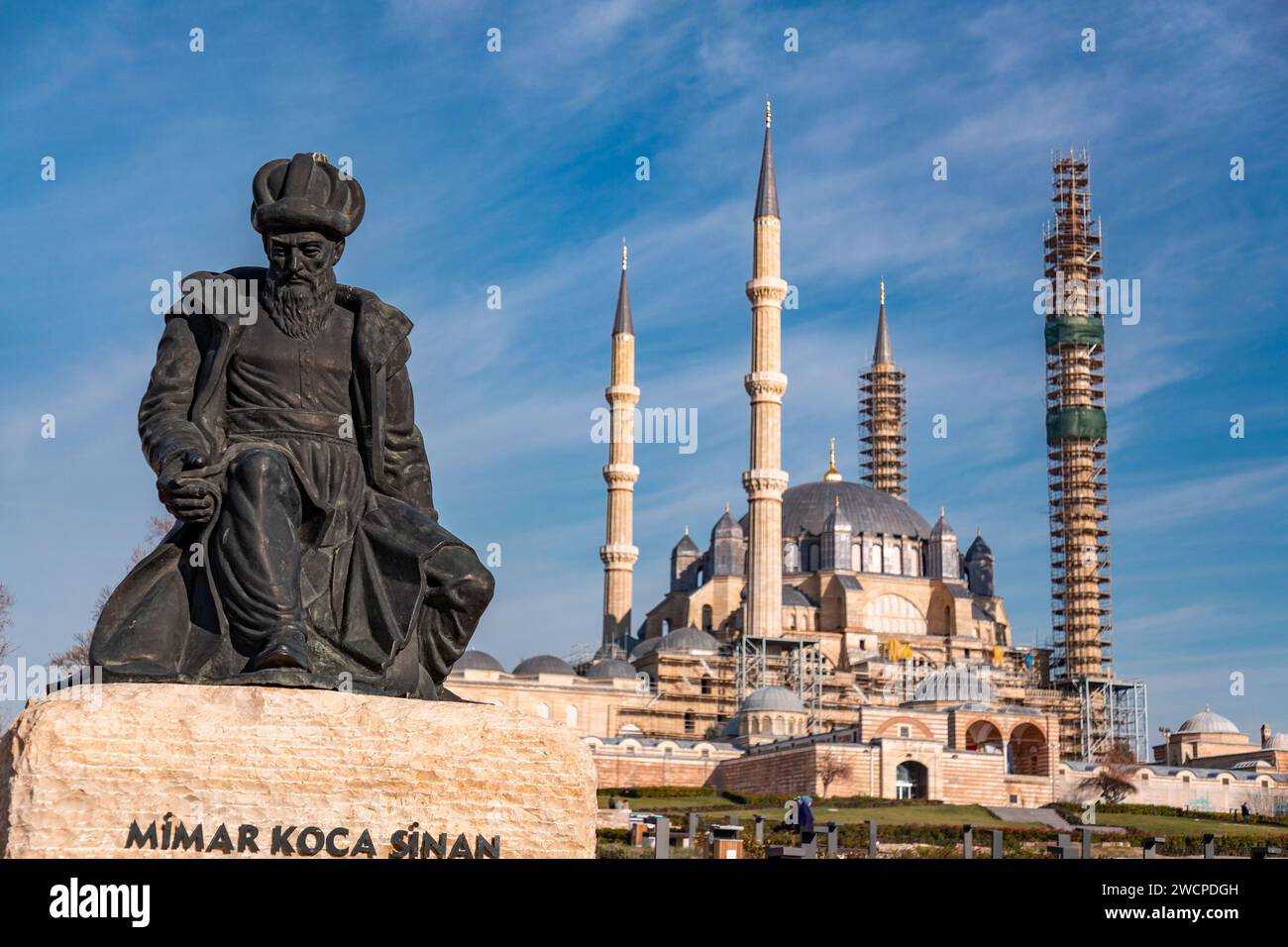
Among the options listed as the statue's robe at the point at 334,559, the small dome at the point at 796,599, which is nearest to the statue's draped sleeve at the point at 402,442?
the statue's robe at the point at 334,559

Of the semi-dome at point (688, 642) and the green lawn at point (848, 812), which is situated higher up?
the semi-dome at point (688, 642)

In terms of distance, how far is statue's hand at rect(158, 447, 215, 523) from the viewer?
566 centimetres

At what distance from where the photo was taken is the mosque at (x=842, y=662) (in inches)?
1865

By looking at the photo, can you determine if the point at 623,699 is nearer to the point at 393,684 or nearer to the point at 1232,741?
the point at 1232,741

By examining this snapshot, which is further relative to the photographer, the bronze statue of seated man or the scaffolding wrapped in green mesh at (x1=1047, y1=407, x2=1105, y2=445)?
the scaffolding wrapped in green mesh at (x1=1047, y1=407, x2=1105, y2=445)

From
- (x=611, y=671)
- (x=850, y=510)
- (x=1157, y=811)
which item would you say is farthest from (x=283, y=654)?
(x=850, y=510)

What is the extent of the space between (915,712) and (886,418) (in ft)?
93.5

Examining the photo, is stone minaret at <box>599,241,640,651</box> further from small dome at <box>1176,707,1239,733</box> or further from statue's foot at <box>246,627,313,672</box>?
statue's foot at <box>246,627,313,672</box>

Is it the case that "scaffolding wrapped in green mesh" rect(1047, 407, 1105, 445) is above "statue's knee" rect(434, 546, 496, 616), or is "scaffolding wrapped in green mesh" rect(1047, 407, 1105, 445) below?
above

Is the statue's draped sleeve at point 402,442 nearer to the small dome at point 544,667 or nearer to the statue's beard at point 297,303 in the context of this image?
the statue's beard at point 297,303

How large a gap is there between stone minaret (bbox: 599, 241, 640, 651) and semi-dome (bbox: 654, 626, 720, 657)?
3216 millimetres

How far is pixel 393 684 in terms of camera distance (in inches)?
230

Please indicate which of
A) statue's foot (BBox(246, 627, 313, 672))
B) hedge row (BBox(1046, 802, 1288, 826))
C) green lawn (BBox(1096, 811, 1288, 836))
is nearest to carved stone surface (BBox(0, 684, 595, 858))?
statue's foot (BBox(246, 627, 313, 672))

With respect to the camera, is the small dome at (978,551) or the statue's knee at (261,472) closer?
the statue's knee at (261,472)
